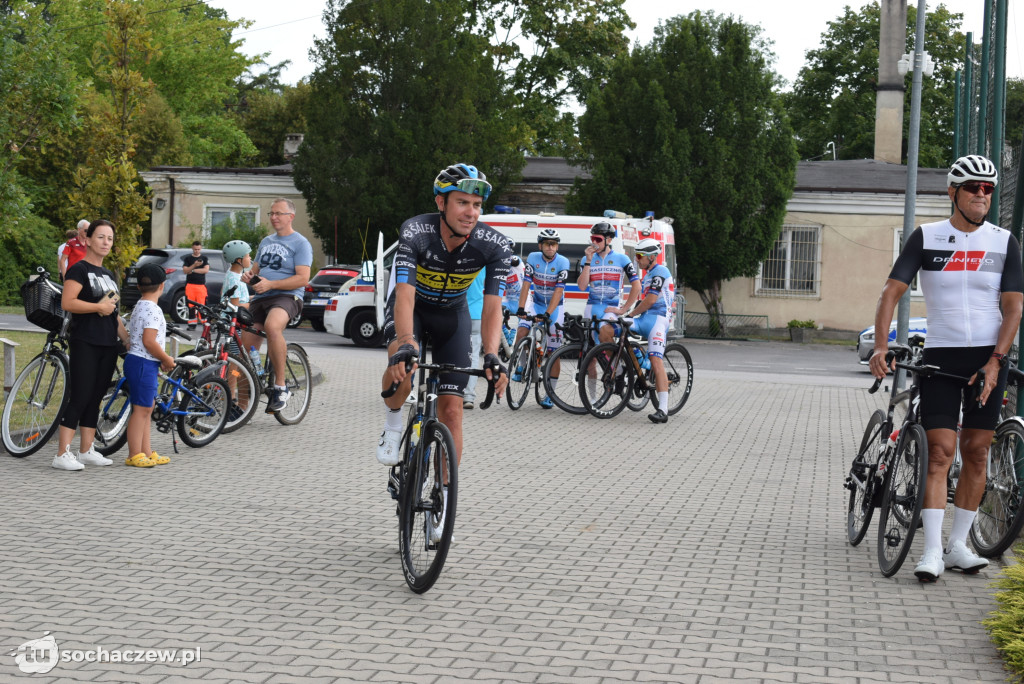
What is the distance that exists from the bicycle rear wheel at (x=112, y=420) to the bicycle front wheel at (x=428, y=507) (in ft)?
13.5

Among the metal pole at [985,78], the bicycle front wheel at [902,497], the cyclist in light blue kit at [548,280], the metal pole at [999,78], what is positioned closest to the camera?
the bicycle front wheel at [902,497]

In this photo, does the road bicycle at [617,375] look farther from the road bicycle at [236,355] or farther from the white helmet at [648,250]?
the road bicycle at [236,355]

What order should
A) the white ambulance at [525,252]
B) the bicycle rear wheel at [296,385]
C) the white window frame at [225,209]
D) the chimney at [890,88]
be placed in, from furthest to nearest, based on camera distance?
the chimney at [890,88] < the white window frame at [225,209] < the white ambulance at [525,252] < the bicycle rear wheel at [296,385]

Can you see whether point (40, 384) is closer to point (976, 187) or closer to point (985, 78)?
point (976, 187)

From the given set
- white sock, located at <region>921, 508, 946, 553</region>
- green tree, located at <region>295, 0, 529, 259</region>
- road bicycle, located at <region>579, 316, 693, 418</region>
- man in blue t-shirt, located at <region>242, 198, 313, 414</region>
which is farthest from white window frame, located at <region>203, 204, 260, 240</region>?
white sock, located at <region>921, 508, 946, 553</region>

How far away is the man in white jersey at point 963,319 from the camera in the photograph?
625cm

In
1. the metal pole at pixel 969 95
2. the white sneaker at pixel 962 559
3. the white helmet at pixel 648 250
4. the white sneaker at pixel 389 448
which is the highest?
the metal pole at pixel 969 95

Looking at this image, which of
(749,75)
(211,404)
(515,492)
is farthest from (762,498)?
(749,75)

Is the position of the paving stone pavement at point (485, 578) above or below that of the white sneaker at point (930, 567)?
below

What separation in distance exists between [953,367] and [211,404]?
6130mm

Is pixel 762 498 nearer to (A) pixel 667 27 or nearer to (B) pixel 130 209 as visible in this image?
(B) pixel 130 209

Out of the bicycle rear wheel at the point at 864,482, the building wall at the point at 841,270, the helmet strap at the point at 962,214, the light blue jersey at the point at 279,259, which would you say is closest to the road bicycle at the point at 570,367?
the light blue jersey at the point at 279,259

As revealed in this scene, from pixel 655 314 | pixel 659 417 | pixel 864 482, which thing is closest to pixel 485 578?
pixel 864 482

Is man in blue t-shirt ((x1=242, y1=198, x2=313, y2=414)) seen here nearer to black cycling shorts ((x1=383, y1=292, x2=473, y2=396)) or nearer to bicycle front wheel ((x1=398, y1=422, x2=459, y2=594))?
black cycling shorts ((x1=383, y1=292, x2=473, y2=396))
